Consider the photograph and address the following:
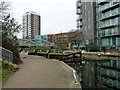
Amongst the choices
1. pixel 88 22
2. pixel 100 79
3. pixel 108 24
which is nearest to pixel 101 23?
pixel 108 24

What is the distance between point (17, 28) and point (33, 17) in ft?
355

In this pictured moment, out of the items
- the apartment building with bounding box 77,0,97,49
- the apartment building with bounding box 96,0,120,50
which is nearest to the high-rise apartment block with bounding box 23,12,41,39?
the apartment building with bounding box 77,0,97,49

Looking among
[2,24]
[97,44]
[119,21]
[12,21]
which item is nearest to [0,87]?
[2,24]

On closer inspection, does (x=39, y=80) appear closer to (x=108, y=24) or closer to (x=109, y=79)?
(x=109, y=79)

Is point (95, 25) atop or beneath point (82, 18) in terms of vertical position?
beneath

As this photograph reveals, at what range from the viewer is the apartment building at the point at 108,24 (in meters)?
29.7

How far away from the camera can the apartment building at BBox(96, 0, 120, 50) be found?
2973 cm

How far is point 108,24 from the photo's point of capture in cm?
3234

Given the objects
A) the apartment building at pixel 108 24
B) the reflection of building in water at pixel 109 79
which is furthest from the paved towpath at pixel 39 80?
the apartment building at pixel 108 24

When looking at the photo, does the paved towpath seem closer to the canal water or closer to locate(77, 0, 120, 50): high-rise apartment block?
the canal water

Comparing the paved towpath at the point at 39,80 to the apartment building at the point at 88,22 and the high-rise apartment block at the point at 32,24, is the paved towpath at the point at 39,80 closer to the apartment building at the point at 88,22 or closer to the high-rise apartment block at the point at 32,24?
the apartment building at the point at 88,22

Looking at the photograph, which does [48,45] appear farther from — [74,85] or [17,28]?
[74,85]

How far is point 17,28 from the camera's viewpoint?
41.6 ft

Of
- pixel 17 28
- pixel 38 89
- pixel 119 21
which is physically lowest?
pixel 38 89
